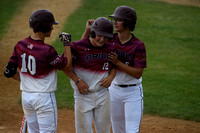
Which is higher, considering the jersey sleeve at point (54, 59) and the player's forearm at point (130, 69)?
the jersey sleeve at point (54, 59)

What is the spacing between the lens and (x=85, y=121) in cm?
440

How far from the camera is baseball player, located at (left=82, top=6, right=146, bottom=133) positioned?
4578mm

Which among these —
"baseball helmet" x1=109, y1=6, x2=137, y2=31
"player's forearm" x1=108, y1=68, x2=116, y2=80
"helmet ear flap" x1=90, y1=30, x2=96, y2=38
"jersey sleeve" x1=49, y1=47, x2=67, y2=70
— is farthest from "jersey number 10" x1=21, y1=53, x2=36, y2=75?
"baseball helmet" x1=109, y1=6, x2=137, y2=31

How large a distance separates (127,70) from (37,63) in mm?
1190

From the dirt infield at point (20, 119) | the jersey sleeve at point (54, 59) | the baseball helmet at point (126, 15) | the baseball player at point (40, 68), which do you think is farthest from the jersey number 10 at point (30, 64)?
the dirt infield at point (20, 119)

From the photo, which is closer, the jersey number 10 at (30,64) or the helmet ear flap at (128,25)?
the jersey number 10 at (30,64)

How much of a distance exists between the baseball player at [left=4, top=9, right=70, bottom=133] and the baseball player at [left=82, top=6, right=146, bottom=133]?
0.73m

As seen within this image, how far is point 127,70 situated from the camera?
14.8 feet

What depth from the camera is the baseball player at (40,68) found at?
402 cm

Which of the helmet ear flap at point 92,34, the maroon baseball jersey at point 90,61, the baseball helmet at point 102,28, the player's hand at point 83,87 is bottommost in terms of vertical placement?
the player's hand at point 83,87

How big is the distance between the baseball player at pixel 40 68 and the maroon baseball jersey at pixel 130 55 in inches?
33.5

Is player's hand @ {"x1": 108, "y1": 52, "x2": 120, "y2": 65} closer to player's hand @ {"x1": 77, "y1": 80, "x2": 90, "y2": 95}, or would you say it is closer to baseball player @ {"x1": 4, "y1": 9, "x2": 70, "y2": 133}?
player's hand @ {"x1": 77, "y1": 80, "x2": 90, "y2": 95}

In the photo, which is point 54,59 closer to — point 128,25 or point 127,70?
point 127,70

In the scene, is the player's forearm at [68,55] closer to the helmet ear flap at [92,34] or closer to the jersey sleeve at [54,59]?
the jersey sleeve at [54,59]
